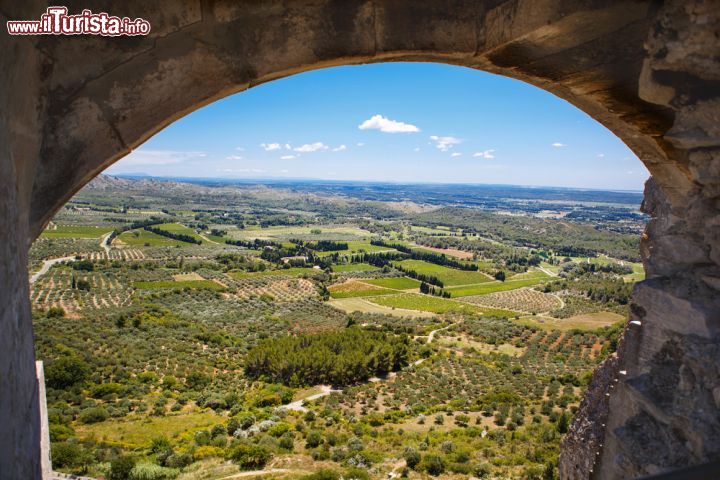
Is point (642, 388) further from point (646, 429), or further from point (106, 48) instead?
point (106, 48)

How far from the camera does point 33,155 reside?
2.10 m

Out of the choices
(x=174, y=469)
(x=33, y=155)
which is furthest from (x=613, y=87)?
(x=174, y=469)

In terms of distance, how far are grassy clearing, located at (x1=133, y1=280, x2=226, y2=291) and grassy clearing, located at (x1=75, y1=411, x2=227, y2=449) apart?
149 feet

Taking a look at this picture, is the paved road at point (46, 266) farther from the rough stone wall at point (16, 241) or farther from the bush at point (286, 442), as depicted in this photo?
the rough stone wall at point (16, 241)

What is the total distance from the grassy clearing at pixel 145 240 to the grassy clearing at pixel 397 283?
55242mm

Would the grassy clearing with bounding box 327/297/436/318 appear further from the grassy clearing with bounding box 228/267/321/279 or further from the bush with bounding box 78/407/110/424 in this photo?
the bush with bounding box 78/407/110/424

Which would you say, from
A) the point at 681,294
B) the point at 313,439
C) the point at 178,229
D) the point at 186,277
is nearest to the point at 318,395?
the point at 313,439

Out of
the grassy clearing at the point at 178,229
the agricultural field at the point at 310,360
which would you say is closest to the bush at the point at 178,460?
the agricultural field at the point at 310,360

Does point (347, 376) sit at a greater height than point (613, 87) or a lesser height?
lesser

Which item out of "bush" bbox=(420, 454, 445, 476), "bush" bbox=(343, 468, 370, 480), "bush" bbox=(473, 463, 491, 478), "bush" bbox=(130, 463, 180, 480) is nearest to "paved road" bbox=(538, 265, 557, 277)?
"bush" bbox=(473, 463, 491, 478)

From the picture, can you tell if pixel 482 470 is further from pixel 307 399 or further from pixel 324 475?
pixel 307 399

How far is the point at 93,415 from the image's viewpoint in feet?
78.1

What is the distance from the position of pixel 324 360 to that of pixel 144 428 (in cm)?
1398

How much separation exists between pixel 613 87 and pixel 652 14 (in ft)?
1.19
